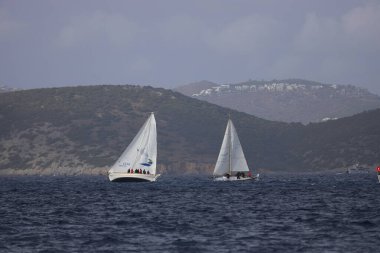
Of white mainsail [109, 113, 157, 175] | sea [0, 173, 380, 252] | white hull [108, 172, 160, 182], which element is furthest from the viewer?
white hull [108, 172, 160, 182]

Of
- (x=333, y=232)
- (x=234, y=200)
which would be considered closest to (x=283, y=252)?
(x=333, y=232)

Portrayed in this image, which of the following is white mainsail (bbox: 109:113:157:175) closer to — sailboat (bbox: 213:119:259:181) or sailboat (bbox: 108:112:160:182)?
sailboat (bbox: 108:112:160:182)

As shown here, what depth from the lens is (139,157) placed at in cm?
10662

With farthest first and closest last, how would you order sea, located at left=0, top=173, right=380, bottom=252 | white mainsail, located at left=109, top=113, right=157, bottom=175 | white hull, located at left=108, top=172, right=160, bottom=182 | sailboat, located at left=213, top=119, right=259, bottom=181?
sailboat, located at left=213, top=119, right=259, bottom=181, white hull, located at left=108, top=172, right=160, bottom=182, white mainsail, located at left=109, top=113, right=157, bottom=175, sea, located at left=0, top=173, right=380, bottom=252

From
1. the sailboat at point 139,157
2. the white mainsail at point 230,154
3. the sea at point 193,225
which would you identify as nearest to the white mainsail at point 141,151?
the sailboat at point 139,157

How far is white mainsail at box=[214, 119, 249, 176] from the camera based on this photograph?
11331 cm

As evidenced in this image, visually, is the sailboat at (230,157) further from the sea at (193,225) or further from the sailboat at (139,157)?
the sea at (193,225)

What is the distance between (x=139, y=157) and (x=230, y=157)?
46.9 ft

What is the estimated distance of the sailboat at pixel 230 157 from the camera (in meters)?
113

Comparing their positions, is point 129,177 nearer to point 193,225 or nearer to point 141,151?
point 141,151

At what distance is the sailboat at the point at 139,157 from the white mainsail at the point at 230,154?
10863 millimetres

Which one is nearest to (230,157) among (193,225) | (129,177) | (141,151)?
(141,151)

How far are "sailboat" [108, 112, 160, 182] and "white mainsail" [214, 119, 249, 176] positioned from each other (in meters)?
10.9

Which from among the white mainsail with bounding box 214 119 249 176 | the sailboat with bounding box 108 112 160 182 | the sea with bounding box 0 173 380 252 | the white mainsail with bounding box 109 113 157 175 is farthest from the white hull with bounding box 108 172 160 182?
the sea with bounding box 0 173 380 252
